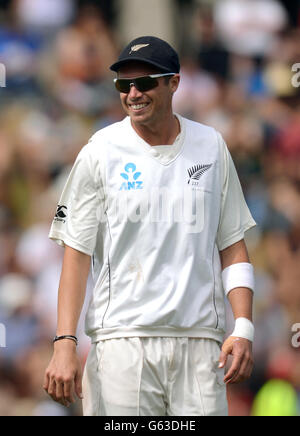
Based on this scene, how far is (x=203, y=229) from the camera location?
3498mm

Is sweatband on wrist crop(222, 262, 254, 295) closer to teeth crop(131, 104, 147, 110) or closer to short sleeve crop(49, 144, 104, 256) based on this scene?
short sleeve crop(49, 144, 104, 256)

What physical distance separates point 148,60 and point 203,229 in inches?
25.7

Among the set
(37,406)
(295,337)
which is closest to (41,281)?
(37,406)

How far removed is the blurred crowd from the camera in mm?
6527

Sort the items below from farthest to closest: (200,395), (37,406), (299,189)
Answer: (299,189) < (37,406) < (200,395)

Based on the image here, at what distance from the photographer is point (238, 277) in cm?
355

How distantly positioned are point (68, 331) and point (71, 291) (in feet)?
0.49

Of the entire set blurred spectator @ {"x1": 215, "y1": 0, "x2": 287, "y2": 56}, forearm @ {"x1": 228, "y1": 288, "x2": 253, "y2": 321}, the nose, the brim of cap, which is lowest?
forearm @ {"x1": 228, "y1": 288, "x2": 253, "y2": 321}

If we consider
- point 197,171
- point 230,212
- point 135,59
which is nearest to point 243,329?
point 230,212

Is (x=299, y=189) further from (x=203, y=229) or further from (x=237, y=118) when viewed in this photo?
(x=203, y=229)

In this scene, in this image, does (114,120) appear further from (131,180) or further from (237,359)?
(237,359)

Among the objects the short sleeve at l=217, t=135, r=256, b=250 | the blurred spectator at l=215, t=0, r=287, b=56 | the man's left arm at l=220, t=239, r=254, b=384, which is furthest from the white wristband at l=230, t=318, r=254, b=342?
the blurred spectator at l=215, t=0, r=287, b=56

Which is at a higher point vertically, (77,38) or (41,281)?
(77,38)

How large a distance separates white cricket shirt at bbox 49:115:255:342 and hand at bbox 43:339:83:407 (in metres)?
0.19
